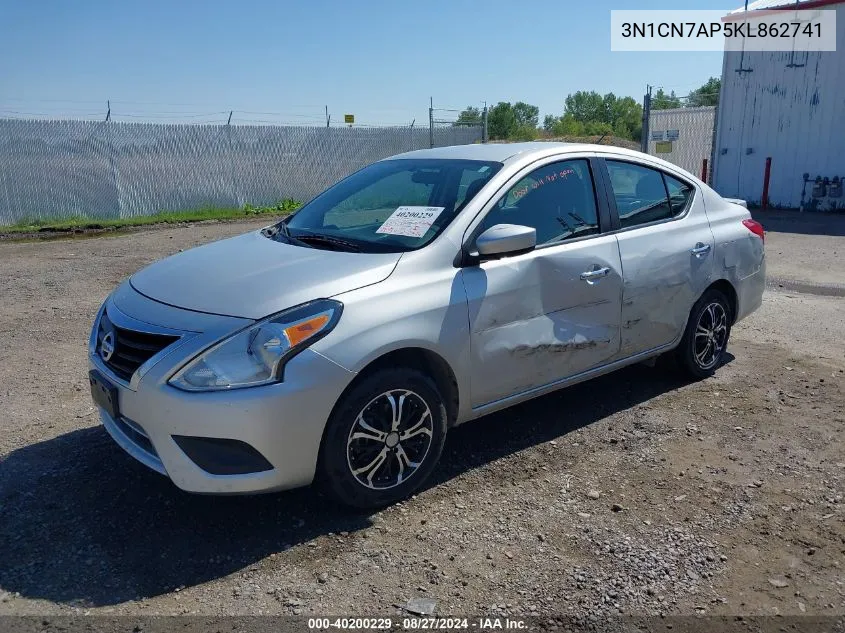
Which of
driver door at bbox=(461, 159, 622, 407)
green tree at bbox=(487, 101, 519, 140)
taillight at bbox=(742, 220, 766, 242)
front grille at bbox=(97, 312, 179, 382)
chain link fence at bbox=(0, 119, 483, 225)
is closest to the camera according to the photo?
front grille at bbox=(97, 312, 179, 382)

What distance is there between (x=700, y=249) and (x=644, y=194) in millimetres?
563

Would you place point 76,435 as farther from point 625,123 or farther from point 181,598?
point 625,123

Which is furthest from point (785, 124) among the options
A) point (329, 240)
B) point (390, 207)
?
point (329, 240)

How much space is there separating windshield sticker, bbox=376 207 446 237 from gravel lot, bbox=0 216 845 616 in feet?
4.25

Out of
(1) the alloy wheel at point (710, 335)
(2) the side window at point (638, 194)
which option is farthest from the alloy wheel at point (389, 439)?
(1) the alloy wheel at point (710, 335)

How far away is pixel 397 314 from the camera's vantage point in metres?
3.45

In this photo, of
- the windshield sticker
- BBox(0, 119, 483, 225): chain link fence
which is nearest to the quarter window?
the windshield sticker

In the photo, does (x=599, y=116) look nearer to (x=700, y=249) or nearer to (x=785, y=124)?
(x=785, y=124)

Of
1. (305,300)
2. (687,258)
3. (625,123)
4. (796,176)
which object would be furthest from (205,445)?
(625,123)

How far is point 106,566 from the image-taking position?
3117 millimetres

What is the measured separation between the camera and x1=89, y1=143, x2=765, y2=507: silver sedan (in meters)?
3.15

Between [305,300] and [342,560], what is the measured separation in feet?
3.75

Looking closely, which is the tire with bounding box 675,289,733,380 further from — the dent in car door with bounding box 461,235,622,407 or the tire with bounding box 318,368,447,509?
the tire with bounding box 318,368,447,509

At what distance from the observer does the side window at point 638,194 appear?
4695mm
